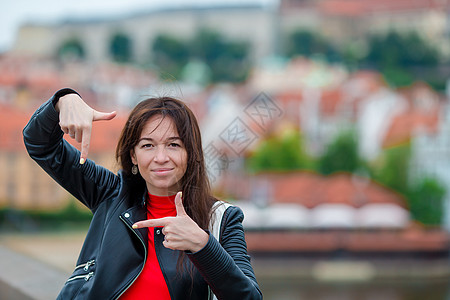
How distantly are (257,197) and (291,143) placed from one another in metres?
1.98

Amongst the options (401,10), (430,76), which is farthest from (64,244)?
(401,10)

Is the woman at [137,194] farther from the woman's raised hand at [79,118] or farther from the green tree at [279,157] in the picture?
the green tree at [279,157]

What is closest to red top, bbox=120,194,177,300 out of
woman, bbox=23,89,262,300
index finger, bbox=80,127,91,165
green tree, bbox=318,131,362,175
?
woman, bbox=23,89,262,300

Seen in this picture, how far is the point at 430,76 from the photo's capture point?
26.0 m

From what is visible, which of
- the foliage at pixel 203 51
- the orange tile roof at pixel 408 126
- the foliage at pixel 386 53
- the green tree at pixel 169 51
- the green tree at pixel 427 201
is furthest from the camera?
the green tree at pixel 169 51

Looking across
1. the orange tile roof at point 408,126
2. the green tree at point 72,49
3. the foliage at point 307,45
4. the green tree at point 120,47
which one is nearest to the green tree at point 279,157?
the orange tile roof at point 408,126

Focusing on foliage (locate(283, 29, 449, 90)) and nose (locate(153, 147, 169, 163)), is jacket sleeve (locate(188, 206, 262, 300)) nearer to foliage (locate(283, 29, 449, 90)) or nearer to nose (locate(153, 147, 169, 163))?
nose (locate(153, 147, 169, 163))

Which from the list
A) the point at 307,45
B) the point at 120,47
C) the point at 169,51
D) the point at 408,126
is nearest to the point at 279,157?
the point at 408,126

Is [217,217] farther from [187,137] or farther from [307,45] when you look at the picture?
[307,45]

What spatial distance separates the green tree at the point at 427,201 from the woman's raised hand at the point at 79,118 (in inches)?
591

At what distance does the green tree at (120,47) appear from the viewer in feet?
102

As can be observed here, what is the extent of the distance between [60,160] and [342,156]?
1655 centimetres

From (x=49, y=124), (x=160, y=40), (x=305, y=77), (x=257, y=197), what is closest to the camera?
(x=49, y=124)

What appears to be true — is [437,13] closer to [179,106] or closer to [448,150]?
[448,150]
